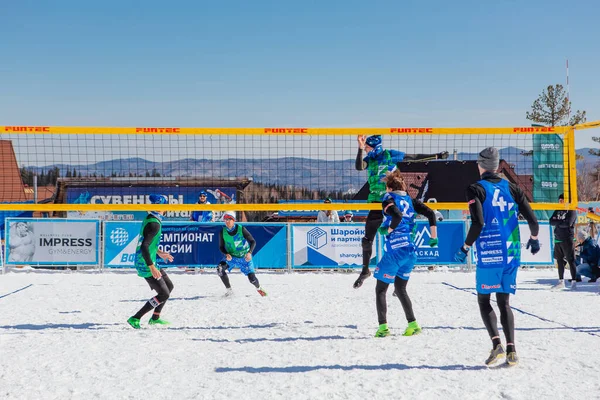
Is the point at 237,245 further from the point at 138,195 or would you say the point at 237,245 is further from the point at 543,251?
the point at 138,195

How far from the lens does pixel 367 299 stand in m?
9.70

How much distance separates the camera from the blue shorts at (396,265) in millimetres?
6418

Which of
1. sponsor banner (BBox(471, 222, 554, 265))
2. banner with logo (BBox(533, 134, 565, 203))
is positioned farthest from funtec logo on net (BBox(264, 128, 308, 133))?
sponsor banner (BBox(471, 222, 554, 265))

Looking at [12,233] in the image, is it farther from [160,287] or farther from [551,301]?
[551,301]

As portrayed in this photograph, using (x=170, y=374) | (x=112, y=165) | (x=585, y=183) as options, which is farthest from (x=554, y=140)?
(x=585, y=183)

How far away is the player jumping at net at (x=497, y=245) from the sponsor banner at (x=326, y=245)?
33.6 feet

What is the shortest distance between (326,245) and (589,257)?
20.2ft

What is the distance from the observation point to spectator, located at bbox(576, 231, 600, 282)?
12438 millimetres

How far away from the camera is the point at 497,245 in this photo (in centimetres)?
506

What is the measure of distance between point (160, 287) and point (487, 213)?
4.03 meters

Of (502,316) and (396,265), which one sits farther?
(396,265)

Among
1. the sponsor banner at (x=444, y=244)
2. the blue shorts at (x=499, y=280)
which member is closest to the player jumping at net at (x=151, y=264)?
the blue shorts at (x=499, y=280)

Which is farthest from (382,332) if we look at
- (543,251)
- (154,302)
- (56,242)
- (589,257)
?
(56,242)

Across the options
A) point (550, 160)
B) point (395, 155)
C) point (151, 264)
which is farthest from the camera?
point (550, 160)
